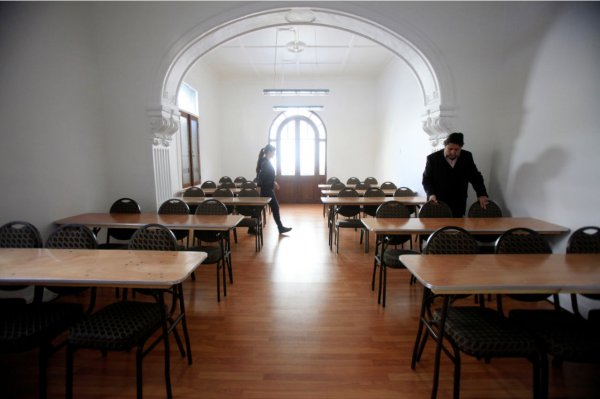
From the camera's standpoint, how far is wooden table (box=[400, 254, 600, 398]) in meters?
1.65

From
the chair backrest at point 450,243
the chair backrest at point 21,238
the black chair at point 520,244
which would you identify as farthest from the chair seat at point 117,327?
the black chair at point 520,244

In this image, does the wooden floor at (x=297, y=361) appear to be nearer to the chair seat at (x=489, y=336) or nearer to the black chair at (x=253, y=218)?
the chair seat at (x=489, y=336)

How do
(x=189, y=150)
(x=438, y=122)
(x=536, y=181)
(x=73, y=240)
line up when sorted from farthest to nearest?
(x=189, y=150) → (x=438, y=122) → (x=536, y=181) → (x=73, y=240)

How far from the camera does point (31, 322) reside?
1835 millimetres

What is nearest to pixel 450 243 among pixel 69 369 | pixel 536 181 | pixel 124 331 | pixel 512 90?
pixel 536 181

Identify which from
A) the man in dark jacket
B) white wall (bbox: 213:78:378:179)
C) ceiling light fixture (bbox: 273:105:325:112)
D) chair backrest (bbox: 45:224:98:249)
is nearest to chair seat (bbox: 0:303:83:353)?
chair backrest (bbox: 45:224:98:249)

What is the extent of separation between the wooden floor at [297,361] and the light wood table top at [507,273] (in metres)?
0.83

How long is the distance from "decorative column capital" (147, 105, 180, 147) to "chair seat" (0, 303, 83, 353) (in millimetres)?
2787

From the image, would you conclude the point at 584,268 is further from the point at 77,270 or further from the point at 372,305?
Answer: the point at 77,270

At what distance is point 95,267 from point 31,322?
1.53 ft

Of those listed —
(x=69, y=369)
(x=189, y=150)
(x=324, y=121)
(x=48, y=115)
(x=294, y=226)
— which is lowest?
(x=294, y=226)

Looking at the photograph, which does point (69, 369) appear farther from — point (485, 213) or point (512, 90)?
point (512, 90)

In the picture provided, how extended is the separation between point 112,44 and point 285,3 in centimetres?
250

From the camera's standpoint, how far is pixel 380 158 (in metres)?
8.92
